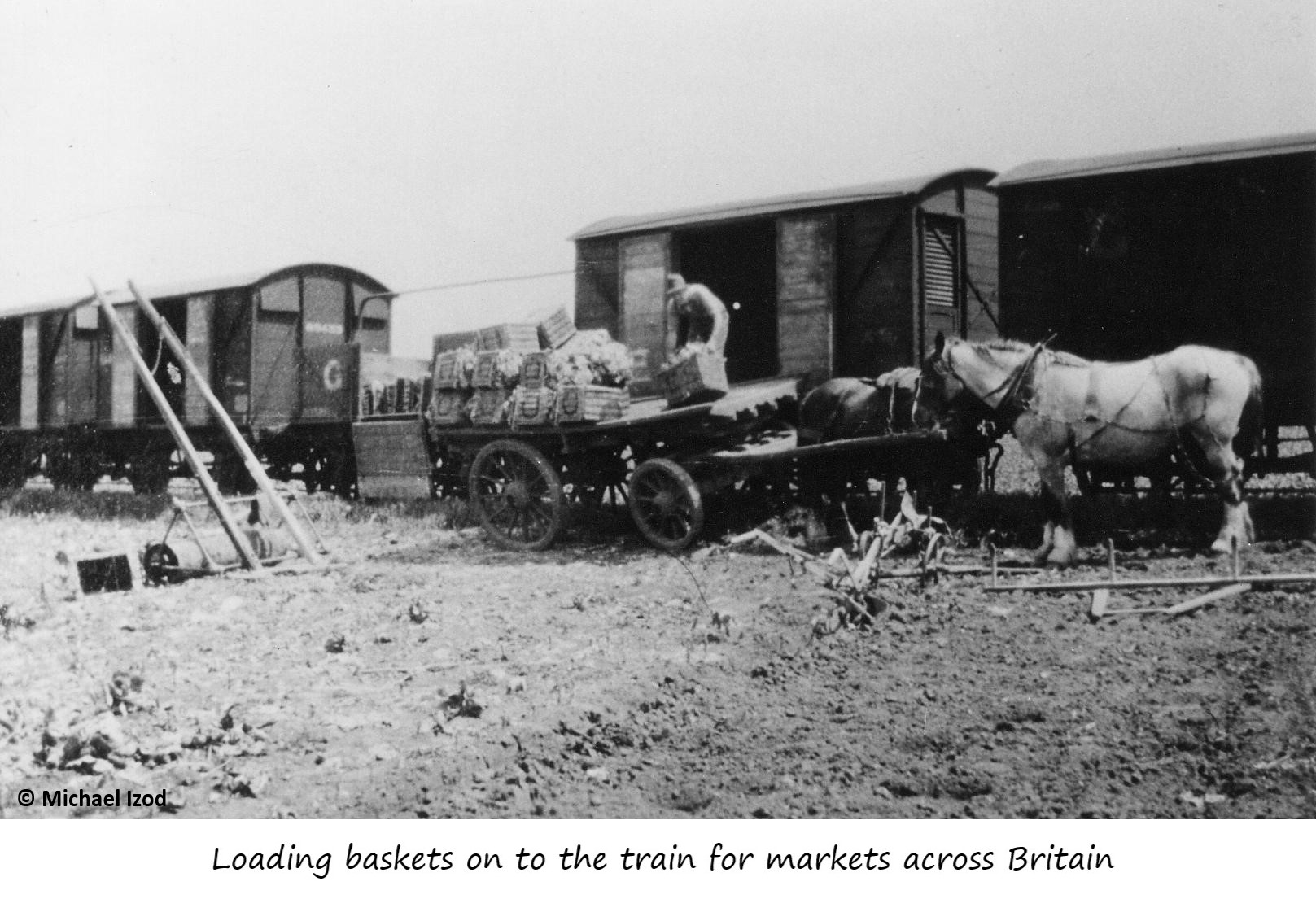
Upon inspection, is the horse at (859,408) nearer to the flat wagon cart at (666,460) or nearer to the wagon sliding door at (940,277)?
the flat wagon cart at (666,460)

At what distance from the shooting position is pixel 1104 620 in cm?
577

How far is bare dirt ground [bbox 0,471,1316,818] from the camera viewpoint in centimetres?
413

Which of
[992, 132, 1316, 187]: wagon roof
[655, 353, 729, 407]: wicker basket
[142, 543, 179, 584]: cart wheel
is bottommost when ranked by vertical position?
[142, 543, 179, 584]: cart wheel

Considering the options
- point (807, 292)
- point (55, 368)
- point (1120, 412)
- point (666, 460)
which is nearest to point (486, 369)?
point (666, 460)

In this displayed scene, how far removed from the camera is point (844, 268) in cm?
1063

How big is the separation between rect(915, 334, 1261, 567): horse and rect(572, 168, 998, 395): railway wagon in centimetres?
259

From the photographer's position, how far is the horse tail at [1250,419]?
292 inches

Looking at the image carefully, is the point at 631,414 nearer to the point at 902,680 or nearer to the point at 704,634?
the point at 704,634

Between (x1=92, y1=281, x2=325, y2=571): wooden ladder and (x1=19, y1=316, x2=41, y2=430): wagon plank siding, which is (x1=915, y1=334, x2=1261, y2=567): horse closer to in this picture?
(x1=92, y1=281, x2=325, y2=571): wooden ladder

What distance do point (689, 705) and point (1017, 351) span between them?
4.36 m

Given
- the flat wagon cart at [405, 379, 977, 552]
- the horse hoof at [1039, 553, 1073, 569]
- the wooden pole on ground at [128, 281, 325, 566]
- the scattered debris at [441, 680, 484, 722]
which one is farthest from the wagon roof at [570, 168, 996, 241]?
the scattered debris at [441, 680, 484, 722]

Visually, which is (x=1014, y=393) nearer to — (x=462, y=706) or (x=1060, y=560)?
(x=1060, y=560)

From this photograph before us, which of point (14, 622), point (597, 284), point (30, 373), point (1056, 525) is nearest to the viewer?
point (14, 622)

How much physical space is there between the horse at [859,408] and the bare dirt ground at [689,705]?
8.18 ft
